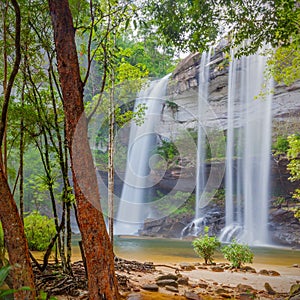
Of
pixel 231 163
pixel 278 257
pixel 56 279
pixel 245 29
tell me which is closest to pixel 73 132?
pixel 56 279

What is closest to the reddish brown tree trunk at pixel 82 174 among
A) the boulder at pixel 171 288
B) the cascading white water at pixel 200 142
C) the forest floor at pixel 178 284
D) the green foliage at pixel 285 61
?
the forest floor at pixel 178 284

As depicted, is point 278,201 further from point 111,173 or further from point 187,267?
point 111,173

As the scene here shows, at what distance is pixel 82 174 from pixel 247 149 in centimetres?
1412

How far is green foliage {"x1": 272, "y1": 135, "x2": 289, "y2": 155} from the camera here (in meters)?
14.4

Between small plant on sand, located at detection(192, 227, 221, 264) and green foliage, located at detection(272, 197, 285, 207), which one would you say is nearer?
small plant on sand, located at detection(192, 227, 221, 264)

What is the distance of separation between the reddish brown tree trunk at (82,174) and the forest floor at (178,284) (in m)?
1.19

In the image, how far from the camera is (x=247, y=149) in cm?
1588

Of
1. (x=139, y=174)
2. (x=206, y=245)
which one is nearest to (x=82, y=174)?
(x=206, y=245)

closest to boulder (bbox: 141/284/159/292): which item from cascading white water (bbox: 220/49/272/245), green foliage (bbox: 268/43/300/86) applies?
green foliage (bbox: 268/43/300/86)

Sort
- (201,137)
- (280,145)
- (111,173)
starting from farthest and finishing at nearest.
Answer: (201,137) → (280,145) → (111,173)

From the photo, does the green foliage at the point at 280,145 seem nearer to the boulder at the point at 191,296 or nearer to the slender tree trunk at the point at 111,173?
the slender tree trunk at the point at 111,173

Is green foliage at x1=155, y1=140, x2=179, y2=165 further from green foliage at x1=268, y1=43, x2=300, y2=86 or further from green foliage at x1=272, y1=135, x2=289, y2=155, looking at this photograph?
green foliage at x1=268, y1=43, x2=300, y2=86

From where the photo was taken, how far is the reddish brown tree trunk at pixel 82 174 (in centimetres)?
271

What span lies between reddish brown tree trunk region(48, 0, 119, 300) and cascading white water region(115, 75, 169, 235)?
14314 millimetres
